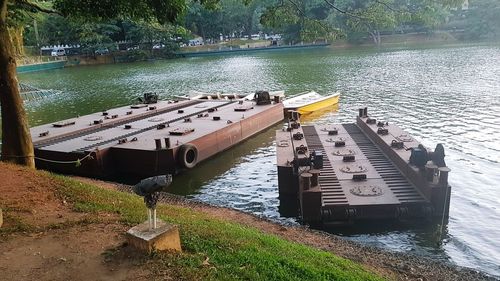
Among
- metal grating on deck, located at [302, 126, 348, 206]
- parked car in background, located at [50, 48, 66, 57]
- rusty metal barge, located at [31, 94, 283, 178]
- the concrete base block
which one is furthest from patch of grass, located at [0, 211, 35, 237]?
parked car in background, located at [50, 48, 66, 57]

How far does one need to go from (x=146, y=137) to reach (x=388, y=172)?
8.87 meters

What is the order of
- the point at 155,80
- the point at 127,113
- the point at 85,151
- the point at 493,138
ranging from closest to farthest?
the point at 85,151
the point at 493,138
the point at 127,113
the point at 155,80

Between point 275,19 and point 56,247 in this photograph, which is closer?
point 56,247

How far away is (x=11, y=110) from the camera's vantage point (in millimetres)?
10039

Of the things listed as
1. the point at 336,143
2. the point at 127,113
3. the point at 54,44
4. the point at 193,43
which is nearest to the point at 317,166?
the point at 336,143

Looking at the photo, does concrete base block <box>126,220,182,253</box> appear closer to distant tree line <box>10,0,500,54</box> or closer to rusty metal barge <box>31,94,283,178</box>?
rusty metal barge <box>31,94,283,178</box>

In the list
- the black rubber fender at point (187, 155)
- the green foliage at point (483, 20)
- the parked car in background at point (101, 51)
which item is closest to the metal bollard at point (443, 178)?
the black rubber fender at point (187, 155)

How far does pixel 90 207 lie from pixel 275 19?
6.57 m

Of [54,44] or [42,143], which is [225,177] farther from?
[54,44]

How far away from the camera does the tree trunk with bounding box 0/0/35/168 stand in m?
9.74

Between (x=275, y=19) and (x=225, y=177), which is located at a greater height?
(x=275, y=19)

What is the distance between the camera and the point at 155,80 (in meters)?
46.7

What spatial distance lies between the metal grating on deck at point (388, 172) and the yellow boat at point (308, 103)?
9.05 meters

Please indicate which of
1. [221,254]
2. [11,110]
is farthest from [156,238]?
[11,110]
